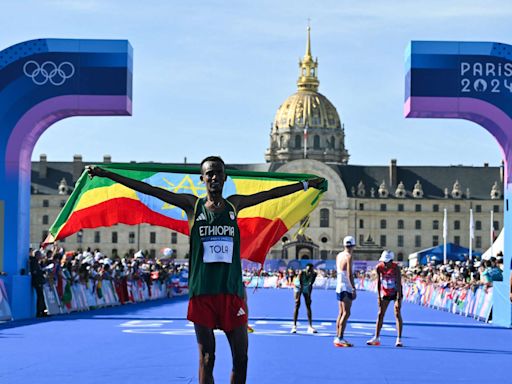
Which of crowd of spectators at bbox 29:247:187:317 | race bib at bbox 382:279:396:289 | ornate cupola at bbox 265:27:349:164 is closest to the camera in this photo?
race bib at bbox 382:279:396:289

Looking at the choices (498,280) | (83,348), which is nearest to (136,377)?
(83,348)

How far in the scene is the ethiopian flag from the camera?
46.1 ft

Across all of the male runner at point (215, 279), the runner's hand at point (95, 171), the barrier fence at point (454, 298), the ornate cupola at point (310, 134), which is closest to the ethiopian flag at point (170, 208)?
the barrier fence at point (454, 298)

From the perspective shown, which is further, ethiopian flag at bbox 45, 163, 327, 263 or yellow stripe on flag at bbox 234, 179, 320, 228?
yellow stripe on flag at bbox 234, 179, 320, 228

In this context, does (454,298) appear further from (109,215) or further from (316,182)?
(316,182)

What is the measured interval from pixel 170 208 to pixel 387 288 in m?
4.07

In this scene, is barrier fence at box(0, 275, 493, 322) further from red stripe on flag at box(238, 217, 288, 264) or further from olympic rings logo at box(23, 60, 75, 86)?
red stripe on flag at box(238, 217, 288, 264)

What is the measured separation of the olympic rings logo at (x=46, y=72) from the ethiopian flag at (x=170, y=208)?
8800mm

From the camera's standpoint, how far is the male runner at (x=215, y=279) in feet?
28.5

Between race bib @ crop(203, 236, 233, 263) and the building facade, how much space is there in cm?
14183

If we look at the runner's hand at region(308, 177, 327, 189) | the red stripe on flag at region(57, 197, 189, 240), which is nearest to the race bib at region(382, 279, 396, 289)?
the red stripe on flag at region(57, 197, 189, 240)

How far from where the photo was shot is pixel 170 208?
53.4 ft

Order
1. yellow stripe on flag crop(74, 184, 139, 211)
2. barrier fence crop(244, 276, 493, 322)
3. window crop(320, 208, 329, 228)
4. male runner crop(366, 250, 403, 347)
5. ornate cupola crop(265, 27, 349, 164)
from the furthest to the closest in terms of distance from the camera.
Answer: ornate cupola crop(265, 27, 349, 164) → window crop(320, 208, 329, 228) → barrier fence crop(244, 276, 493, 322) → male runner crop(366, 250, 403, 347) → yellow stripe on flag crop(74, 184, 139, 211)

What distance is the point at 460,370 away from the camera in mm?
14477
